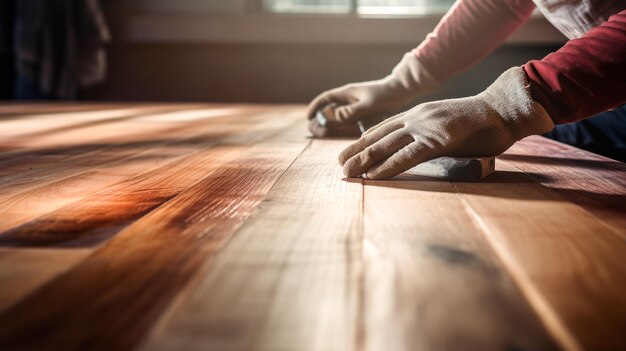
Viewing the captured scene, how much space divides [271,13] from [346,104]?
2.18m

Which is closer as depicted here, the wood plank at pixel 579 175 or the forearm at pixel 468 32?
the wood plank at pixel 579 175

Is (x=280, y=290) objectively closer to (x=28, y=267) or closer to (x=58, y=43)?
(x=28, y=267)

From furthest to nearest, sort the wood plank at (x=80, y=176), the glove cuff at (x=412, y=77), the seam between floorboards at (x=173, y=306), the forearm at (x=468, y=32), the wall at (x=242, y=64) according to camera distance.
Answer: the wall at (x=242, y=64) < the glove cuff at (x=412, y=77) < the forearm at (x=468, y=32) < the wood plank at (x=80, y=176) < the seam between floorboards at (x=173, y=306)

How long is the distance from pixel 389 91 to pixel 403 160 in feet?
2.17

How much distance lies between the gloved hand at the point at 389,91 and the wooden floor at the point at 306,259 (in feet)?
1.68

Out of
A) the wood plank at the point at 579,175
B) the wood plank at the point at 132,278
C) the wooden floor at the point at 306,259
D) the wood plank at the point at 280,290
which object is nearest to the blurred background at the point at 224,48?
the wood plank at the point at 579,175

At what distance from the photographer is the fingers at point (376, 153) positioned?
0.91m

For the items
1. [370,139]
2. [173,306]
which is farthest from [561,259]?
[370,139]

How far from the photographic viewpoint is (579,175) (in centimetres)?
100

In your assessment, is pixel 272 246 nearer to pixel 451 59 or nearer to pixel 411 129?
pixel 411 129

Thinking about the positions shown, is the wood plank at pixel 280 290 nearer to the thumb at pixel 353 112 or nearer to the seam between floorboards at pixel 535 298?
the seam between floorboards at pixel 535 298

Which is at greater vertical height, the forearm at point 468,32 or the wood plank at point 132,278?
the forearm at point 468,32

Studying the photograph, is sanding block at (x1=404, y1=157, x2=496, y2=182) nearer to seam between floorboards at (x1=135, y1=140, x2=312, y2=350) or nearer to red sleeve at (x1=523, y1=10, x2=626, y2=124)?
red sleeve at (x1=523, y1=10, x2=626, y2=124)

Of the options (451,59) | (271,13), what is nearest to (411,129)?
(451,59)
